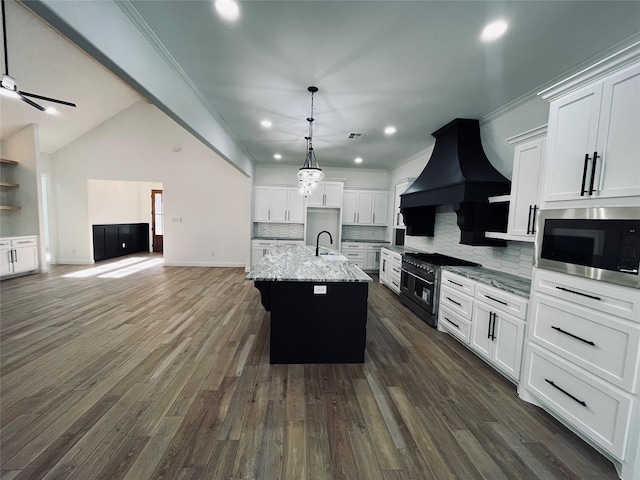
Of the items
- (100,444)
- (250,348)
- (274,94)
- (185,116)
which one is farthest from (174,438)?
(274,94)

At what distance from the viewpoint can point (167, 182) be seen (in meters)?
6.57

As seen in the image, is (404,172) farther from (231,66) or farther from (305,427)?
(305,427)

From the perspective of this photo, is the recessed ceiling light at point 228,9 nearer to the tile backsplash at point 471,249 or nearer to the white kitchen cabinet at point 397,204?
the tile backsplash at point 471,249

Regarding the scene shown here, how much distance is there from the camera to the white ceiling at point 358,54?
1727mm

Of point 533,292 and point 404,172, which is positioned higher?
point 404,172

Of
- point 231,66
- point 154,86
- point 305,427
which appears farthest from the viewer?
point 231,66

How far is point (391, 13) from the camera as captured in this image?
1.73 meters

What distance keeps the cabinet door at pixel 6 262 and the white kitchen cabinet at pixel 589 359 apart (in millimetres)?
8162

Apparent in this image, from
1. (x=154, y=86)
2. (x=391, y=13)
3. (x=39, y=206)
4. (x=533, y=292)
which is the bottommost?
(x=533, y=292)

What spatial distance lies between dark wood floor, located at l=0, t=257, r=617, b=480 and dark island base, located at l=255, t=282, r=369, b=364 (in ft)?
0.42

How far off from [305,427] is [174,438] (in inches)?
32.6

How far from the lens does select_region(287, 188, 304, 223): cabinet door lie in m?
6.46

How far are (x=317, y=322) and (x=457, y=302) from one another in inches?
67.2

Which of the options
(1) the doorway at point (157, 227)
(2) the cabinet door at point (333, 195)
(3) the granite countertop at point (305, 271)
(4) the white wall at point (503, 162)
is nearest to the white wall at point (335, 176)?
(2) the cabinet door at point (333, 195)
